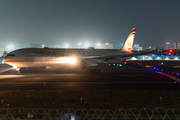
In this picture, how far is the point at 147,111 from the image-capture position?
1152cm

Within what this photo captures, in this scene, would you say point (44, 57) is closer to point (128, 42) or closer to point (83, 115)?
point (128, 42)

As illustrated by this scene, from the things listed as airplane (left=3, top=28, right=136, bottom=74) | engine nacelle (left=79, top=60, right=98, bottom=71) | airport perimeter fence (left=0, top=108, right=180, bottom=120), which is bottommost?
airport perimeter fence (left=0, top=108, right=180, bottom=120)

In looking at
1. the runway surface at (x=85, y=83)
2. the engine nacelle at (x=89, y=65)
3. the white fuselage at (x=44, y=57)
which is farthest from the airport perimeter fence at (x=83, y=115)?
the white fuselage at (x=44, y=57)

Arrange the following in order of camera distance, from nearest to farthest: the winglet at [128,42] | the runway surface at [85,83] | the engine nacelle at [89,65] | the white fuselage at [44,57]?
the runway surface at [85,83] < the white fuselage at [44,57] < the engine nacelle at [89,65] < the winglet at [128,42]

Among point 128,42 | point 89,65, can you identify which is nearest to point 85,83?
point 89,65

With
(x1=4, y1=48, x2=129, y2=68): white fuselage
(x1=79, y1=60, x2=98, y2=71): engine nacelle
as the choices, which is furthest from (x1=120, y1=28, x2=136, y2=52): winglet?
(x1=79, y1=60, x2=98, y2=71): engine nacelle

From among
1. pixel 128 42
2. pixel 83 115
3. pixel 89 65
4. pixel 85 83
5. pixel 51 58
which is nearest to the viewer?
pixel 83 115

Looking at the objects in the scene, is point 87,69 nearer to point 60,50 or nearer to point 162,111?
point 60,50

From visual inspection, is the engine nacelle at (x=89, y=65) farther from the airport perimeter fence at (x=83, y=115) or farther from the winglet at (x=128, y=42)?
the airport perimeter fence at (x=83, y=115)

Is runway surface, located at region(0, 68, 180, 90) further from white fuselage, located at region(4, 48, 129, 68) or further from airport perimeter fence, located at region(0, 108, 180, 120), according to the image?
airport perimeter fence, located at region(0, 108, 180, 120)

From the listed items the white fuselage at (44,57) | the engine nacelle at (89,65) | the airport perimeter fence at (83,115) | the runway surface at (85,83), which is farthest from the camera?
the engine nacelle at (89,65)

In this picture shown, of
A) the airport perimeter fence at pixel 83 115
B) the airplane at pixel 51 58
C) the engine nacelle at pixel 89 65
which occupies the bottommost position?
the airport perimeter fence at pixel 83 115

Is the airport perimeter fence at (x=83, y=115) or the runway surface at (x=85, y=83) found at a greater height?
the airport perimeter fence at (x=83, y=115)

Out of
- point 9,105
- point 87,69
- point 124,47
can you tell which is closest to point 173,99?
point 9,105
